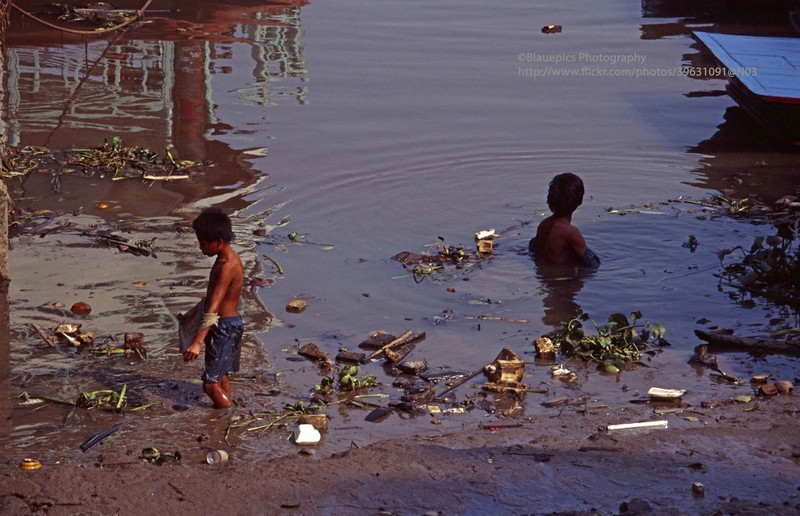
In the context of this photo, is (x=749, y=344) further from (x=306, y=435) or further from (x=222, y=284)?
(x=222, y=284)

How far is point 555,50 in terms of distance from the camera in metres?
16.4

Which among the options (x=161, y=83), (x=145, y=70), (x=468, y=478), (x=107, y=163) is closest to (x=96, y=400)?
(x=468, y=478)

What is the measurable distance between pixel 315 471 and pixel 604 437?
1531 mm

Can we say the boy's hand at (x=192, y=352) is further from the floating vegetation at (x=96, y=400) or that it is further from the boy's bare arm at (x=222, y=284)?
the floating vegetation at (x=96, y=400)

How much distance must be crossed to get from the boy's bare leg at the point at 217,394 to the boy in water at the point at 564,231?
11.8ft

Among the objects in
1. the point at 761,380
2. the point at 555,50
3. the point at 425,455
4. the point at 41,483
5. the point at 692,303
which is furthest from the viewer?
the point at 555,50

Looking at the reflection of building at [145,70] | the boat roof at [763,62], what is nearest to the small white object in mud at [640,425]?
the boat roof at [763,62]

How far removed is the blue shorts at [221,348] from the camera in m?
5.59

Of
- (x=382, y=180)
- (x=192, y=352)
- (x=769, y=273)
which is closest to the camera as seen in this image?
(x=192, y=352)

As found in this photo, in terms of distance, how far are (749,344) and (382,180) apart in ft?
15.7

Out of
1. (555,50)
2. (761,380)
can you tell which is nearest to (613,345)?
(761,380)

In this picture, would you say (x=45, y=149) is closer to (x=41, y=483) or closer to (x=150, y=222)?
(x=150, y=222)

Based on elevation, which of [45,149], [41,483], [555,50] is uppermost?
[555,50]

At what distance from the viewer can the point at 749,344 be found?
21.9 feet
